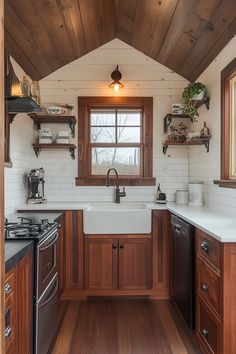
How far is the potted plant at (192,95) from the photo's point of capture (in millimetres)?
3150

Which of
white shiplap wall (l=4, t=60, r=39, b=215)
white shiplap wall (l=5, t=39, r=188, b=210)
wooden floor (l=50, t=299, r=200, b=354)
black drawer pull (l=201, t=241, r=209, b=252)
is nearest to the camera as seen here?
black drawer pull (l=201, t=241, r=209, b=252)

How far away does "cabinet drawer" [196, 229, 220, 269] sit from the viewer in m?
1.87

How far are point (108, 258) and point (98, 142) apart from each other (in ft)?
4.75

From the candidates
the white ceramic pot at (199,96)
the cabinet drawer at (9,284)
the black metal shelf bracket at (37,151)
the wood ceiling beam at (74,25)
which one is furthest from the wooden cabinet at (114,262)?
the wood ceiling beam at (74,25)

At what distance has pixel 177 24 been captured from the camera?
2.82 meters

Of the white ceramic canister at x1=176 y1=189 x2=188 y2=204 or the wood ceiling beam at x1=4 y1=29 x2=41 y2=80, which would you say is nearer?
the wood ceiling beam at x1=4 y1=29 x2=41 y2=80


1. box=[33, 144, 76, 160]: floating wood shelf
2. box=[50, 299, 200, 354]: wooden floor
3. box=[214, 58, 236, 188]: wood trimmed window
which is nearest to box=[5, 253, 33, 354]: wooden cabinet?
box=[50, 299, 200, 354]: wooden floor

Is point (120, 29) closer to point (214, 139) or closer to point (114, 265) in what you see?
point (214, 139)

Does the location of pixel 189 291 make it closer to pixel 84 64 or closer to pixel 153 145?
pixel 153 145

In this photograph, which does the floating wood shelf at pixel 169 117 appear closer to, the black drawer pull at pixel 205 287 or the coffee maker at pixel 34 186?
the coffee maker at pixel 34 186

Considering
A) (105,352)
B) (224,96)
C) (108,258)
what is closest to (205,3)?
(224,96)

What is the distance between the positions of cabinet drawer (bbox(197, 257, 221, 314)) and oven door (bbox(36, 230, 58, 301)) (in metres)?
1.06

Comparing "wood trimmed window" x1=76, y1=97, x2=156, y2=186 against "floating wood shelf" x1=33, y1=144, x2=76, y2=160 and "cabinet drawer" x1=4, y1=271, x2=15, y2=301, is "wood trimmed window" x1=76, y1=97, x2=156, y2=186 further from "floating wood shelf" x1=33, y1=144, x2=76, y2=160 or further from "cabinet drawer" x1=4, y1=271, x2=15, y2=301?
"cabinet drawer" x1=4, y1=271, x2=15, y2=301

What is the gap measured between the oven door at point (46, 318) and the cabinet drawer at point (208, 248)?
1.08 metres
